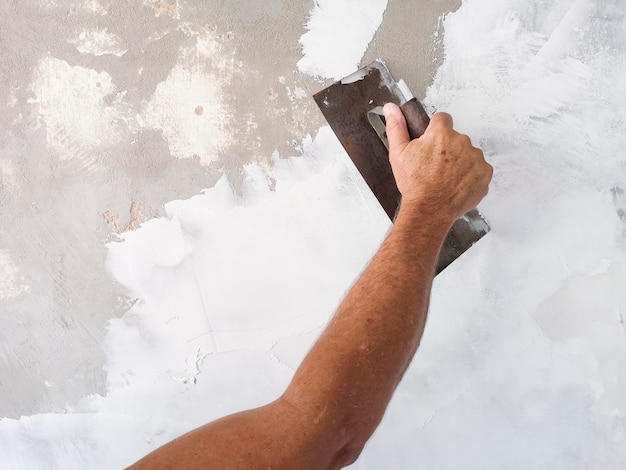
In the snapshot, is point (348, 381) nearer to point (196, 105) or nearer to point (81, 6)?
point (196, 105)

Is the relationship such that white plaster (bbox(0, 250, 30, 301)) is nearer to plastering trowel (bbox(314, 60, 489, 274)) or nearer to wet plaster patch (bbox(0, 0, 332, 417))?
wet plaster patch (bbox(0, 0, 332, 417))

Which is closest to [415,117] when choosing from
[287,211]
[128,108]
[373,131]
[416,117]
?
[416,117]

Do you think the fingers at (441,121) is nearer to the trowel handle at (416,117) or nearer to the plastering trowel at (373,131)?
the trowel handle at (416,117)

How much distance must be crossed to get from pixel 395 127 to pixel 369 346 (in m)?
0.52

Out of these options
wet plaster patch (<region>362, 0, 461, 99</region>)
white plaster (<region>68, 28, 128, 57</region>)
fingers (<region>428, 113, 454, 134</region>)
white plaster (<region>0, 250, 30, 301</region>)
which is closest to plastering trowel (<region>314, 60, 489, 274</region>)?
wet plaster patch (<region>362, 0, 461, 99</region>)

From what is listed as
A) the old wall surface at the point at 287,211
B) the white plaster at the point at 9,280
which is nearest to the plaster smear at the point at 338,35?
the old wall surface at the point at 287,211

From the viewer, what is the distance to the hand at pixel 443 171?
3.59 feet

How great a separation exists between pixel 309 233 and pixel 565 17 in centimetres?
77

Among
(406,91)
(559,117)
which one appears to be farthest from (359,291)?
(559,117)

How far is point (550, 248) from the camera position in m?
1.29

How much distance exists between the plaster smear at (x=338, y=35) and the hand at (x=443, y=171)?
0.95 ft

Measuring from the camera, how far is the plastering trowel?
4.14 feet

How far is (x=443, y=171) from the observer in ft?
3.61

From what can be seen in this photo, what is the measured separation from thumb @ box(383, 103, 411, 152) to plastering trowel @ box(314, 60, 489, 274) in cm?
5
